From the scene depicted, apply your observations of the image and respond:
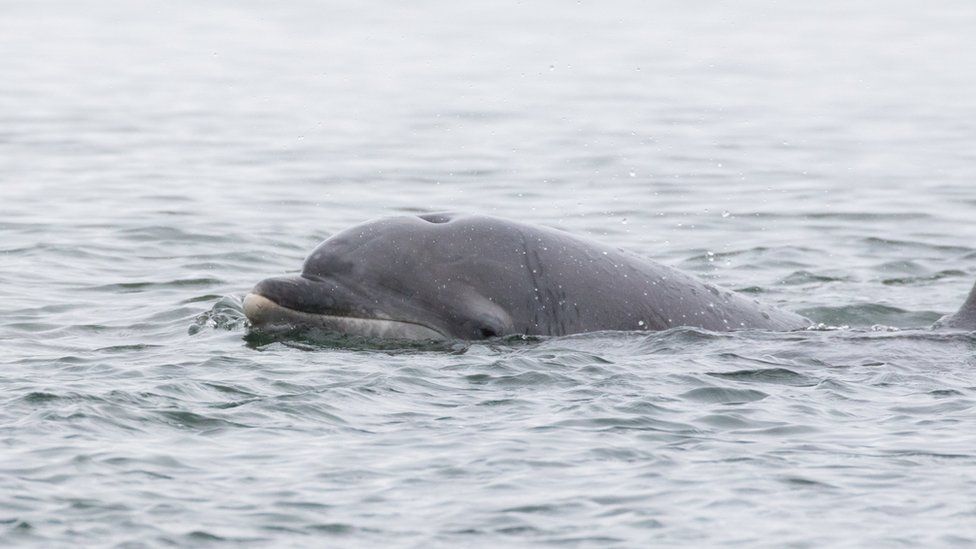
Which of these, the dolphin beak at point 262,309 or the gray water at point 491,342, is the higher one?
the dolphin beak at point 262,309

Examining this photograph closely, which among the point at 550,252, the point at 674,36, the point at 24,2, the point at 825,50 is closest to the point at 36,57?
the point at 24,2

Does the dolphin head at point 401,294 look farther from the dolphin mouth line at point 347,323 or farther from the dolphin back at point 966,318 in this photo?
the dolphin back at point 966,318

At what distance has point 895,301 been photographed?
17.9 m

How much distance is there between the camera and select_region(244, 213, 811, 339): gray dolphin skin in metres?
13.6

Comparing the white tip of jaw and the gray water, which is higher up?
the white tip of jaw

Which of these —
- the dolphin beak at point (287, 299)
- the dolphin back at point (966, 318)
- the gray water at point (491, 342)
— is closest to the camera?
the gray water at point (491, 342)

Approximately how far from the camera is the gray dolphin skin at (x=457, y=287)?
13.6 m

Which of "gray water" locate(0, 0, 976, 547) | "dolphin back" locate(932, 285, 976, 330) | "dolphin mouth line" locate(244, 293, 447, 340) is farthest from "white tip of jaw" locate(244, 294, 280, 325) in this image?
"dolphin back" locate(932, 285, 976, 330)

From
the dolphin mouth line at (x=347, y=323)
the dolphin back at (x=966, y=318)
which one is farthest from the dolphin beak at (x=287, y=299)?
the dolphin back at (x=966, y=318)

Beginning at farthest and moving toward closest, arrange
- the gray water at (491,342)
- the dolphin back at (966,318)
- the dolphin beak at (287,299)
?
the dolphin back at (966,318) < the dolphin beak at (287,299) < the gray water at (491,342)

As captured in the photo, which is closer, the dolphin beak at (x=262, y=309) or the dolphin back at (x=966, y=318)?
the dolphin beak at (x=262, y=309)

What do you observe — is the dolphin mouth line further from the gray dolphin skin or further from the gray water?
the gray water

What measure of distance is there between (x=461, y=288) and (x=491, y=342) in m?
0.47

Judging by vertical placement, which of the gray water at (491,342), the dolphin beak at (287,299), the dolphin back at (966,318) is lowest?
the gray water at (491,342)
